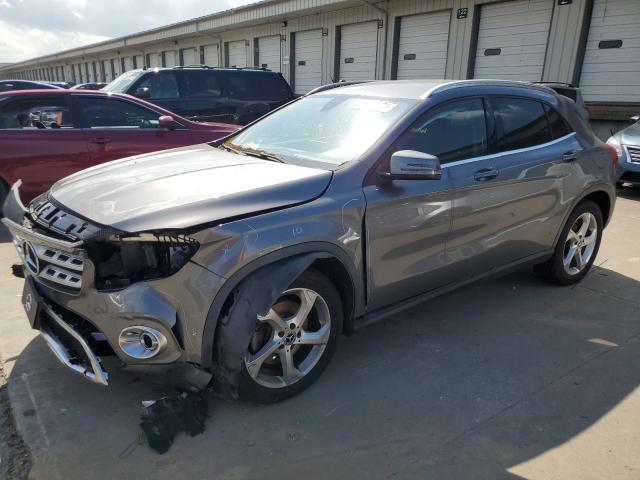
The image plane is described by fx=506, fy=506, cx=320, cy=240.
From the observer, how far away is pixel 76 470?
90.1 inches

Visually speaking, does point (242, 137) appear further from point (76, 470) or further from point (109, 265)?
point (76, 470)

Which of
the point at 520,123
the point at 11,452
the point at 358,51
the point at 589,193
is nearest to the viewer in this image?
the point at 11,452

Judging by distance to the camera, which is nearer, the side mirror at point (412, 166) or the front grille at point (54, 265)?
the front grille at point (54, 265)

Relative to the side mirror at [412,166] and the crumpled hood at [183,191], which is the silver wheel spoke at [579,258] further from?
the crumpled hood at [183,191]

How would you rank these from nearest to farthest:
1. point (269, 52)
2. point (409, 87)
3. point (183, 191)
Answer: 1. point (183, 191)
2. point (409, 87)
3. point (269, 52)

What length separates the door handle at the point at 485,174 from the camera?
11.2 ft

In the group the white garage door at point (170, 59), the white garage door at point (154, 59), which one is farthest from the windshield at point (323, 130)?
the white garage door at point (154, 59)

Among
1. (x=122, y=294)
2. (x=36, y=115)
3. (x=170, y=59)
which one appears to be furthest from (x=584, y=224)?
(x=170, y=59)

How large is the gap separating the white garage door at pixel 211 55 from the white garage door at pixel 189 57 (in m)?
0.89

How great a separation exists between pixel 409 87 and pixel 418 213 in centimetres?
102

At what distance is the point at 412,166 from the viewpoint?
2.80 meters

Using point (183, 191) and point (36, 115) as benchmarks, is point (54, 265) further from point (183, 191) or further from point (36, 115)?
point (36, 115)

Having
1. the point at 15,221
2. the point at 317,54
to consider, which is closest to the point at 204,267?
the point at 15,221

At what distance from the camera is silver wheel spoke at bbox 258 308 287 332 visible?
100 inches
